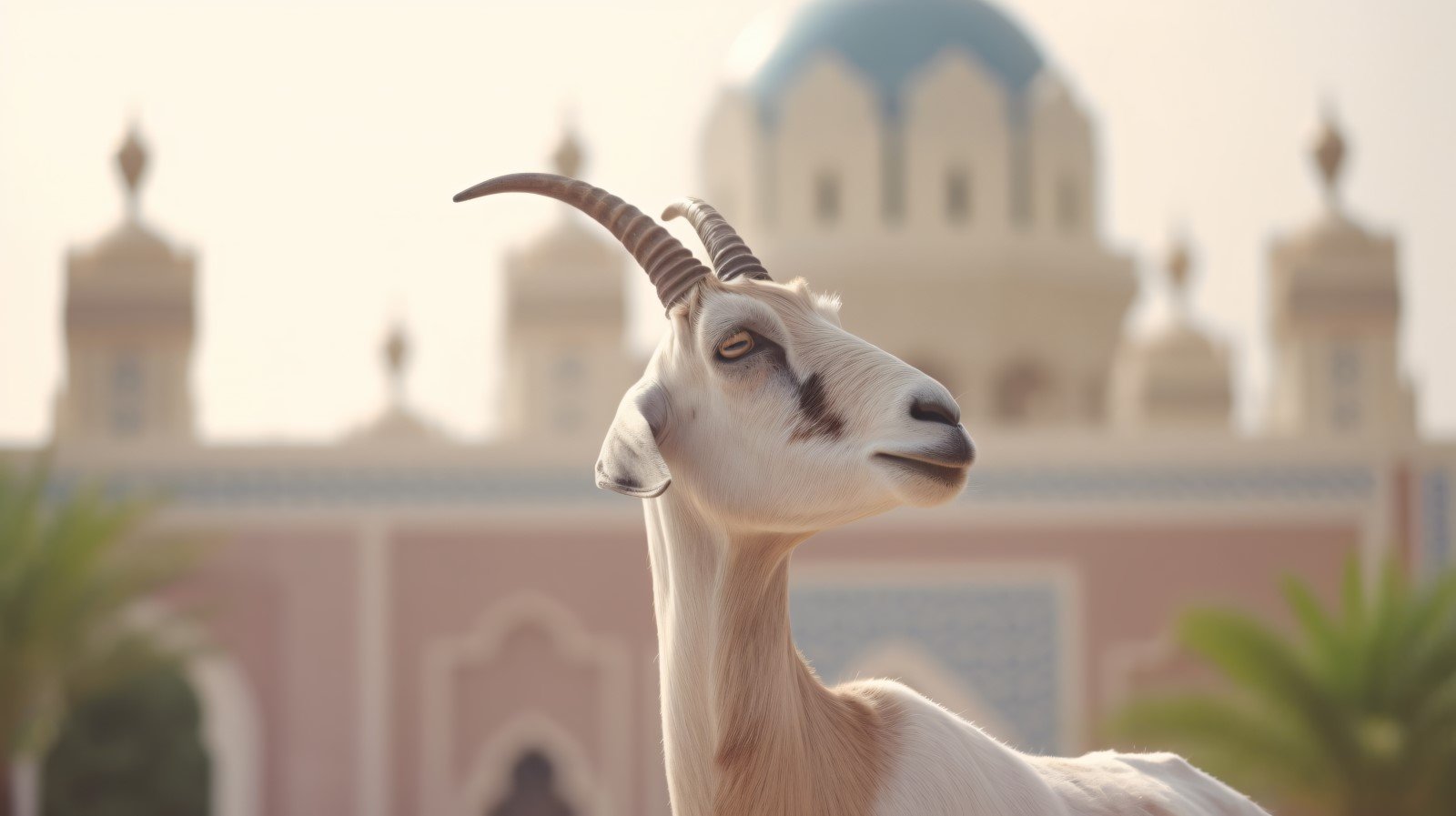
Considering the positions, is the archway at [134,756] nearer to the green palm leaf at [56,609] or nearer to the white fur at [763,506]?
the green palm leaf at [56,609]

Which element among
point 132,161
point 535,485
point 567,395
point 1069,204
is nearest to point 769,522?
point 535,485

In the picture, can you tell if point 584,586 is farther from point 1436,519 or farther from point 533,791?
point 1436,519

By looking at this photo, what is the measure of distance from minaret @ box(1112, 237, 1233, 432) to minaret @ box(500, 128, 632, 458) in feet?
14.3

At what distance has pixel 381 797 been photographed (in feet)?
42.8

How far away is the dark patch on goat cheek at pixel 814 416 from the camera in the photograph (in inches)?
82.4

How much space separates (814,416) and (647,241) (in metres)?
0.27

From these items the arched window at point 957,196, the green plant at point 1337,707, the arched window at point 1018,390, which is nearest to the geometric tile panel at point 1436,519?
the green plant at point 1337,707

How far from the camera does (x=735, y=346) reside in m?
2.15

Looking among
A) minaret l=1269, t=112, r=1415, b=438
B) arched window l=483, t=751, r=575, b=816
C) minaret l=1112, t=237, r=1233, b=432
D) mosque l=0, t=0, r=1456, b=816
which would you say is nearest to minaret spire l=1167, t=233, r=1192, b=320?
minaret l=1112, t=237, r=1233, b=432

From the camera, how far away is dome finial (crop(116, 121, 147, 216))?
50.4 feet

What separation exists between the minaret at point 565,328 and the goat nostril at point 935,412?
41.4 ft

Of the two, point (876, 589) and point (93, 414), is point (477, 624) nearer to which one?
point (876, 589)

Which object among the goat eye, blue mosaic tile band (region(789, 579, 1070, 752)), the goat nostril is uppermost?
the goat eye

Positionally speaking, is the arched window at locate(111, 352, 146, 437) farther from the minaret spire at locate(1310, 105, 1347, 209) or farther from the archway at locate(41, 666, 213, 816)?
the minaret spire at locate(1310, 105, 1347, 209)
